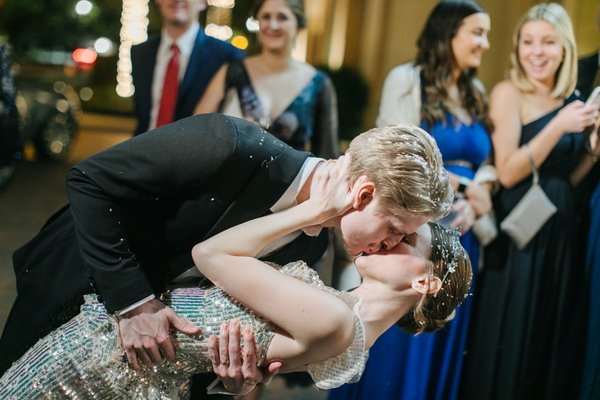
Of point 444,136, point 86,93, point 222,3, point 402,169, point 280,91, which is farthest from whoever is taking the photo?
point 86,93

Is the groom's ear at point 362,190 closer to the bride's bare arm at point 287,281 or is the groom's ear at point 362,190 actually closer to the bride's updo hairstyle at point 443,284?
the bride's bare arm at point 287,281

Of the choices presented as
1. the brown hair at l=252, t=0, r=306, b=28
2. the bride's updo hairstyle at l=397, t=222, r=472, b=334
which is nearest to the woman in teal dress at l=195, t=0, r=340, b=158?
the brown hair at l=252, t=0, r=306, b=28

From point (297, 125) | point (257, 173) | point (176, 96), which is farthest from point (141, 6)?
point (257, 173)

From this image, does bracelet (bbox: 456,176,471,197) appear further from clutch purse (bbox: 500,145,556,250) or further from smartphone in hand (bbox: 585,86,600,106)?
smartphone in hand (bbox: 585,86,600,106)

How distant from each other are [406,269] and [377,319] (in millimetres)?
148

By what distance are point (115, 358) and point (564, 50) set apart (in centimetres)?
219

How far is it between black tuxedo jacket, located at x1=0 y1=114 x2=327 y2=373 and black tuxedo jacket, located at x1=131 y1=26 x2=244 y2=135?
108 cm

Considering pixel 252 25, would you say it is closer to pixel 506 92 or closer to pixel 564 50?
pixel 506 92

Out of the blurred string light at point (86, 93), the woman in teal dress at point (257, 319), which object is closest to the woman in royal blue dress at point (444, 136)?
the woman in teal dress at point (257, 319)

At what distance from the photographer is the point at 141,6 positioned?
10.7ft

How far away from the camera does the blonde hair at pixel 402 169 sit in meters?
1.83

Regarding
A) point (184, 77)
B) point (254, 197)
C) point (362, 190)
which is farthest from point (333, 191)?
point (184, 77)

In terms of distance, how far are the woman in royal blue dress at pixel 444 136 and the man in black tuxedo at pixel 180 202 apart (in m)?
1.14

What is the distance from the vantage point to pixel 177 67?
3.10 meters
